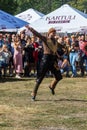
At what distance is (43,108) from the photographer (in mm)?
10734

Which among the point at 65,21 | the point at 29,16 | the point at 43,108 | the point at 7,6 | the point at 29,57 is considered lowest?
the point at 7,6

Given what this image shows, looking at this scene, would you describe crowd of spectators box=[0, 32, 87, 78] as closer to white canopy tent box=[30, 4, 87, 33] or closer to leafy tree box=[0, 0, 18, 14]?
white canopy tent box=[30, 4, 87, 33]

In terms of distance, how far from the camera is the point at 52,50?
1199 cm

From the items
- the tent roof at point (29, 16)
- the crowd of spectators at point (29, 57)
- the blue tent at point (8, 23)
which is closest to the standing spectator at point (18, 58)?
the crowd of spectators at point (29, 57)

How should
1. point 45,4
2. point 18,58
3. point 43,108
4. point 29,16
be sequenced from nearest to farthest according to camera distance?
point 43,108, point 18,58, point 29,16, point 45,4

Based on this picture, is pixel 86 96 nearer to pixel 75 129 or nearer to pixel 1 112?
pixel 1 112

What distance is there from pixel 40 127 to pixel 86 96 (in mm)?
4501

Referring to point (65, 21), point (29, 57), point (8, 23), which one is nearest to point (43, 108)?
point (29, 57)

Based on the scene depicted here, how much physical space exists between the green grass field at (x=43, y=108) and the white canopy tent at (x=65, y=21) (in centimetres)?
767

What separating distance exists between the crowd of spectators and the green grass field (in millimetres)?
2740

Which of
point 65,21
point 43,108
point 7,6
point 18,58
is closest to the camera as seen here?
point 43,108

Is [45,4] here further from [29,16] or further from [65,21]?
[65,21]

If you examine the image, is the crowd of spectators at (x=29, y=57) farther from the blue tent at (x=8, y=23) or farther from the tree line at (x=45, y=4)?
the tree line at (x=45, y=4)

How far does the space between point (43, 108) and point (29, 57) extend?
844cm
